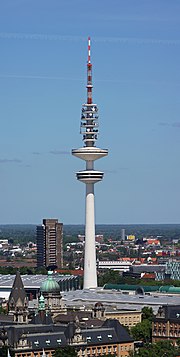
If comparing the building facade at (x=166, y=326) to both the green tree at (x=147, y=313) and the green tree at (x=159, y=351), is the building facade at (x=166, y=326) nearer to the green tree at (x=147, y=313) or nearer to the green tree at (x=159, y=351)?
the green tree at (x=159, y=351)

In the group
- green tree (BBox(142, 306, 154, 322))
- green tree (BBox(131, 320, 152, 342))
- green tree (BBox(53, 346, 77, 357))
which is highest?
green tree (BBox(142, 306, 154, 322))

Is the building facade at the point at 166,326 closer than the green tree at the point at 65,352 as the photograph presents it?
No

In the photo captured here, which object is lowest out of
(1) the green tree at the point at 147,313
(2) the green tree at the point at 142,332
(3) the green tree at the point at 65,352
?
(3) the green tree at the point at 65,352

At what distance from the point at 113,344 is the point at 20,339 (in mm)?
12102

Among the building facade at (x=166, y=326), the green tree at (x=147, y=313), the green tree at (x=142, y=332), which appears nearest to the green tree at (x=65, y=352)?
the building facade at (x=166, y=326)

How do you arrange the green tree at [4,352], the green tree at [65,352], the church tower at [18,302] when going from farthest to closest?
the church tower at [18,302] < the green tree at [65,352] < the green tree at [4,352]

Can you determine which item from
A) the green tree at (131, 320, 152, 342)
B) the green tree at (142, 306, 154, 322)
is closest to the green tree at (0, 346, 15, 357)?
the green tree at (131, 320, 152, 342)

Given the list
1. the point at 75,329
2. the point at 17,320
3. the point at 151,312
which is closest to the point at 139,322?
the point at 151,312

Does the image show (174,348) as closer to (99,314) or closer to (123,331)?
(123,331)

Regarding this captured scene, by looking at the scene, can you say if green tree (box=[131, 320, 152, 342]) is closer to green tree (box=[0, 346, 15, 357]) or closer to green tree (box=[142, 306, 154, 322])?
green tree (box=[142, 306, 154, 322])

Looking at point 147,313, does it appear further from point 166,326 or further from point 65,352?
point 65,352

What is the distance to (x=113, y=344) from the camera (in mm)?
158125

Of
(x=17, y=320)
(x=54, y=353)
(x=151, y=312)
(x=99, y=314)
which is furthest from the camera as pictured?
(x=151, y=312)

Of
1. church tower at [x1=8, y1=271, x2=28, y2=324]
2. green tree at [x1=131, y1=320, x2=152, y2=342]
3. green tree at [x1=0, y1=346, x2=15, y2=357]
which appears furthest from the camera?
green tree at [x1=131, y1=320, x2=152, y2=342]
